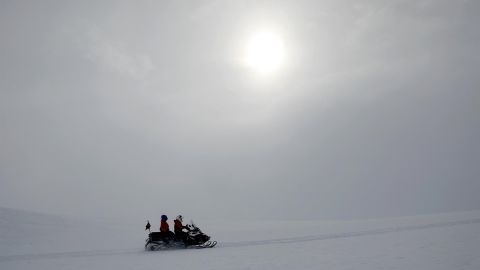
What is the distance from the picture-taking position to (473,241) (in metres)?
13.8

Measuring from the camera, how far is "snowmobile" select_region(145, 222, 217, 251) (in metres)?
18.8

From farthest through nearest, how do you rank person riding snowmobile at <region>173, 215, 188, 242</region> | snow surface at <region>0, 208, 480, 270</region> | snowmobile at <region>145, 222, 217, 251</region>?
person riding snowmobile at <region>173, 215, 188, 242</region> < snowmobile at <region>145, 222, 217, 251</region> < snow surface at <region>0, 208, 480, 270</region>

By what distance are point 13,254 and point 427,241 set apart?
58.1 feet

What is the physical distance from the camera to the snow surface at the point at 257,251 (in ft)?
38.1

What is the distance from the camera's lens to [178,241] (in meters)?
19.5

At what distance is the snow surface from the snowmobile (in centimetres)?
80

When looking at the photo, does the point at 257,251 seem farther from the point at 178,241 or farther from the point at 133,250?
the point at 133,250

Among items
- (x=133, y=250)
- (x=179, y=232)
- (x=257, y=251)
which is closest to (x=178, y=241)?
(x=179, y=232)

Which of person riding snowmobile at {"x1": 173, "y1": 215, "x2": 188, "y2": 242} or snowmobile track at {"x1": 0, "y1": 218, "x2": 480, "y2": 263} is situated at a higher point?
person riding snowmobile at {"x1": 173, "y1": 215, "x2": 188, "y2": 242}

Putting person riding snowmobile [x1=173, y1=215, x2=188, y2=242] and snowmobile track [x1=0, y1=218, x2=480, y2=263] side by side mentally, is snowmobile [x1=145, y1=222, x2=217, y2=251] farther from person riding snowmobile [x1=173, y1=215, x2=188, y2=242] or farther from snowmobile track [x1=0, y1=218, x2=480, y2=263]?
snowmobile track [x1=0, y1=218, x2=480, y2=263]

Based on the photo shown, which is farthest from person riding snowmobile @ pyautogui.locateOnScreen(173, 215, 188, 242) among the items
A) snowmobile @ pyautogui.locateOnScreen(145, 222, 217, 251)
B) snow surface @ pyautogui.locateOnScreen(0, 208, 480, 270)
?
snow surface @ pyautogui.locateOnScreen(0, 208, 480, 270)

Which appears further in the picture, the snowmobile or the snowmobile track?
the snowmobile

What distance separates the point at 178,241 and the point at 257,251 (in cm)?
538

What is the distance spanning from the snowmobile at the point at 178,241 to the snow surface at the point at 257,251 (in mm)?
804
